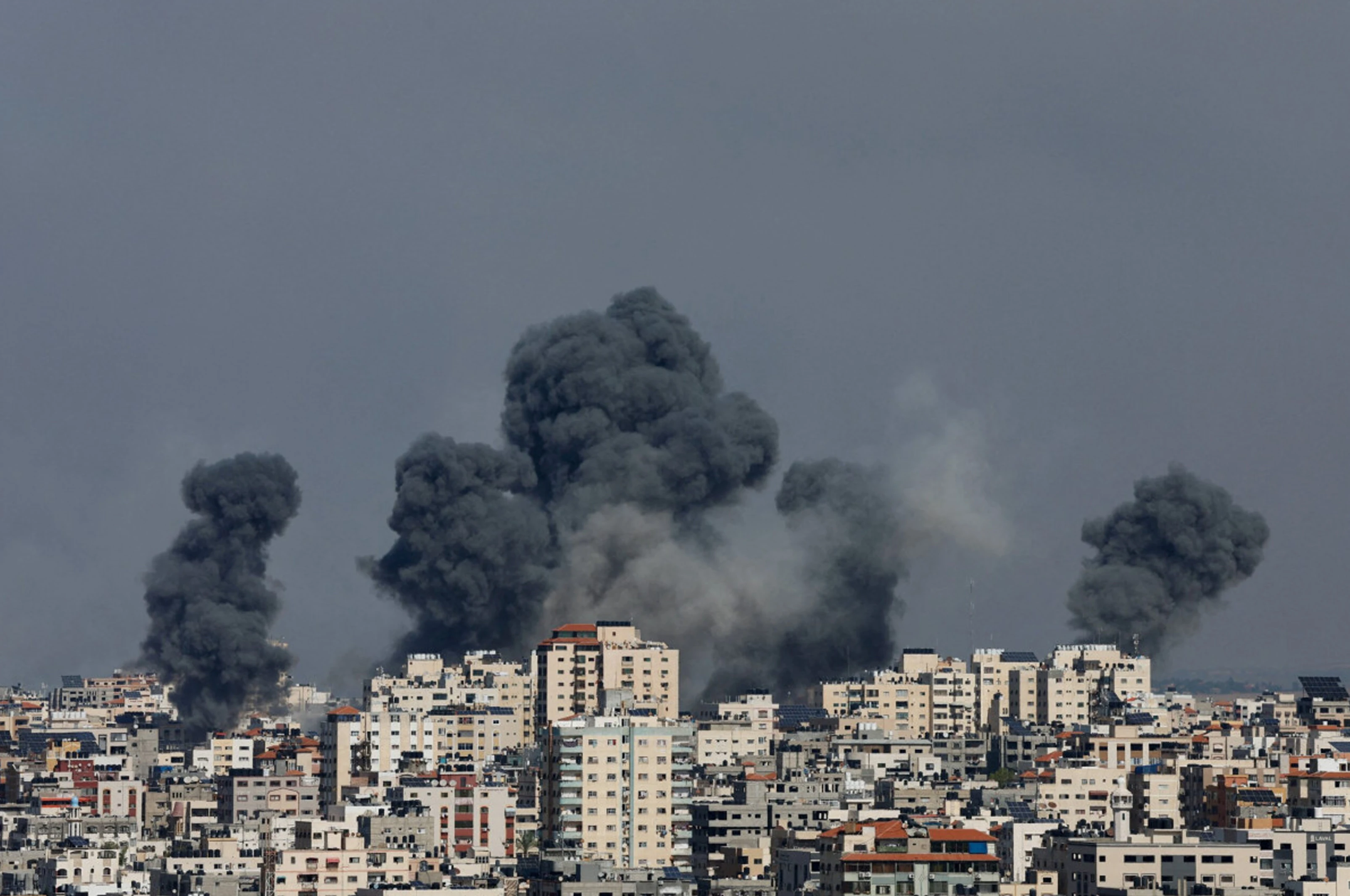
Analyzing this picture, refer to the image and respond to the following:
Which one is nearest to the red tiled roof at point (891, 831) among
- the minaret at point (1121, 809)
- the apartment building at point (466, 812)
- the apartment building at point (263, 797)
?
the minaret at point (1121, 809)

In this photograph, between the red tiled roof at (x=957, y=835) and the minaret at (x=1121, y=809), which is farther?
the minaret at (x=1121, y=809)

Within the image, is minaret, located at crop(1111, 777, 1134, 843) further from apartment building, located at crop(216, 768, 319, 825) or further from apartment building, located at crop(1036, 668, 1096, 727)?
apartment building, located at crop(1036, 668, 1096, 727)

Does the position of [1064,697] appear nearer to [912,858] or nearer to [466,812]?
[466,812]

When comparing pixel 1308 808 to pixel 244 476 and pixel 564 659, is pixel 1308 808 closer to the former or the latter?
pixel 564 659

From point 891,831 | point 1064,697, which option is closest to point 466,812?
point 891,831

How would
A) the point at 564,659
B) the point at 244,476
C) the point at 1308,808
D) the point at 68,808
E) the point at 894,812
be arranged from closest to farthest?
1. the point at 894,812
2. the point at 1308,808
3. the point at 68,808
4. the point at 564,659
5. the point at 244,476

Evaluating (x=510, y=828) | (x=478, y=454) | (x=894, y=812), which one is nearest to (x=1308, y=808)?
(x=894, y=812)

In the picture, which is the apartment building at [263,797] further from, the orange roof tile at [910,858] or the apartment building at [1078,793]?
the orange roof tile at [910,858]
